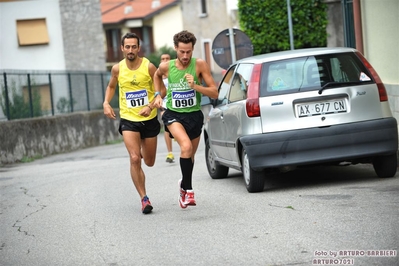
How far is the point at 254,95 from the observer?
10445 mm

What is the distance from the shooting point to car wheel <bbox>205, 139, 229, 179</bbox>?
12.8m

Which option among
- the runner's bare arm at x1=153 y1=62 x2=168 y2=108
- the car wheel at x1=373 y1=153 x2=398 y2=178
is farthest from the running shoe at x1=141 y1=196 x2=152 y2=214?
the car wheel at x1=373 y1=153 x2=398 y2=178

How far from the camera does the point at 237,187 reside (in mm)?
11672

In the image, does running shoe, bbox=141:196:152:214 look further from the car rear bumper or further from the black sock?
the car rear bumper

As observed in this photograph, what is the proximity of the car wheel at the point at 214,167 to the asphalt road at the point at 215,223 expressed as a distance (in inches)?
6.5

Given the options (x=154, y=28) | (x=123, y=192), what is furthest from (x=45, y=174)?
(x=154, y=28)

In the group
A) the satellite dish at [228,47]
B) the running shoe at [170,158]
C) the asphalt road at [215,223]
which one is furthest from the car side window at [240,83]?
the satellite dish at [228,47]

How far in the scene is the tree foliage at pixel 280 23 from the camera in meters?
27.4

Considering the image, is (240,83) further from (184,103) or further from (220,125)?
(184,103)

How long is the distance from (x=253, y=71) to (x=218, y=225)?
2649mm

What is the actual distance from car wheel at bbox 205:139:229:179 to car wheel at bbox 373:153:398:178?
2534 mm

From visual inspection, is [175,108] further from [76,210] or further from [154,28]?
[154,28]

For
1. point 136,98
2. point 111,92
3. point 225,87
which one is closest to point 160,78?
point 136,98

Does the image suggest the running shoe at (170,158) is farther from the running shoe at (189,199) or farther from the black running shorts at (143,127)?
the running shoe at (189,199)
